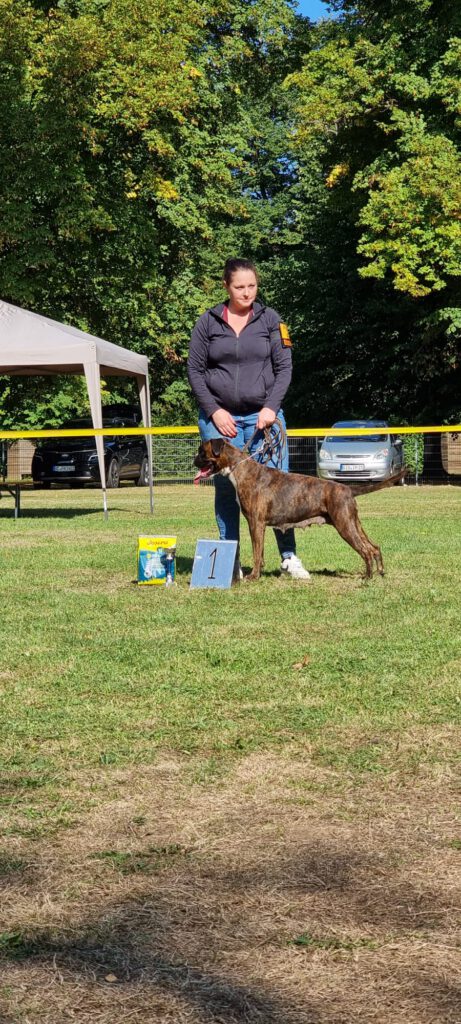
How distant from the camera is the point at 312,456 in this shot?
30.1m

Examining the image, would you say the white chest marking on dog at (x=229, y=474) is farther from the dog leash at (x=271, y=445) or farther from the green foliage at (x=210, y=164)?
the green foliage at (x=210, y=164)

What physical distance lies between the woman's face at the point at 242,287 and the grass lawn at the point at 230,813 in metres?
2.19

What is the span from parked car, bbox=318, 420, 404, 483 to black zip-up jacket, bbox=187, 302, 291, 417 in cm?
1809

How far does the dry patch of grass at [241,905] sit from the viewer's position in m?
2.31

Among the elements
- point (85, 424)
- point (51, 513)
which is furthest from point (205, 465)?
point (85, 424)

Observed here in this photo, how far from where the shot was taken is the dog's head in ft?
26.7

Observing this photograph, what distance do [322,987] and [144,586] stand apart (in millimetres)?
6177

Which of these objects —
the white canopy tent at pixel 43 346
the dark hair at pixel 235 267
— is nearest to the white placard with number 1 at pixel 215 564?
the dark hair at pixel 235 267

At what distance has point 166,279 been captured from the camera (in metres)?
33.2

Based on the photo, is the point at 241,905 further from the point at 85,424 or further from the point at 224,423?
the point at 85,424

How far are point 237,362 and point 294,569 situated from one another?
159 cm

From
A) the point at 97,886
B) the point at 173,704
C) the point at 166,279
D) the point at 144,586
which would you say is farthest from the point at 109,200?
the point at 97,886

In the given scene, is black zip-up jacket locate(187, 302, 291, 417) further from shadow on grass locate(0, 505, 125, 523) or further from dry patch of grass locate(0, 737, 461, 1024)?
shadow on grass locate(0, 505, 125, 523)

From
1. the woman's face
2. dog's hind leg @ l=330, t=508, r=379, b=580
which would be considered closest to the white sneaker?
dog's hind leg @ l=330, t=508, r=379, b=580
